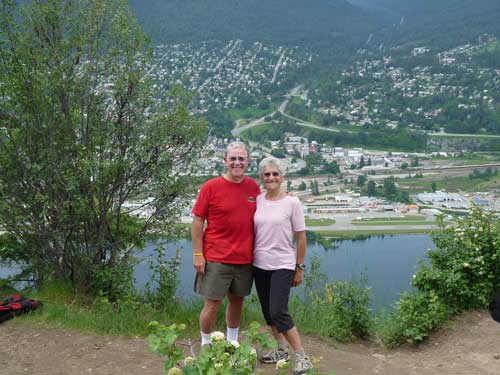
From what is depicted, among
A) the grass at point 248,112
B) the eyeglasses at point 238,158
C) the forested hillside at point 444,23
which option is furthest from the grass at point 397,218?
the forested hillside at point 444,23

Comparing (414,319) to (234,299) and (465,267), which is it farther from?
(234,299)

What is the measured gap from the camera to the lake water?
6121 millimetres

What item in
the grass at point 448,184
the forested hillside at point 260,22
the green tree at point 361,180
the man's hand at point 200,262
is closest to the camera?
the man's hand at point 200,262

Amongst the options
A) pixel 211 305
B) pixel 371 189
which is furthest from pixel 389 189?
pixel 211 305

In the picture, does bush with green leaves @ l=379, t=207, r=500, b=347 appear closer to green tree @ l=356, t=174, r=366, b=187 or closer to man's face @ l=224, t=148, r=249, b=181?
man's face @ l=224, t=148, r=249, b=181

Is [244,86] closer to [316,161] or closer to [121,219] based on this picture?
[316,161]

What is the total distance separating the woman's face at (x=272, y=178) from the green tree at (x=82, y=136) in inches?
73.7

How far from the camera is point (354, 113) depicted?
57.5m

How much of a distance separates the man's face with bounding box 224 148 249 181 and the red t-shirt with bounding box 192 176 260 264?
71 millimetres

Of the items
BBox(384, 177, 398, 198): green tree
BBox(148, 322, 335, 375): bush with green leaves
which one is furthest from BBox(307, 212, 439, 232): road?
BBox(148, 322, 335, 375): bush with green leaves

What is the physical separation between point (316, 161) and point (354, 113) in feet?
99.0

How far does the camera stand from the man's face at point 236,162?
3.89 m

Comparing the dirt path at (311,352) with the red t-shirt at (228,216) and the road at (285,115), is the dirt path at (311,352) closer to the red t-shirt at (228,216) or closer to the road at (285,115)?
the red t-shirt at (228,216)

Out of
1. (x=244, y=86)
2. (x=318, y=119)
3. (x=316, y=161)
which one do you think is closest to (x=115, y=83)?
(x=316, y=161)
